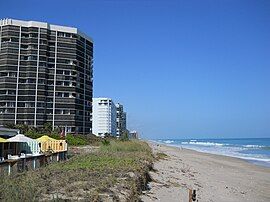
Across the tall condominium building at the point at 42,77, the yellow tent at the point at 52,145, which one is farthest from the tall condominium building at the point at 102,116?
the yellow tent at the point at 52,145

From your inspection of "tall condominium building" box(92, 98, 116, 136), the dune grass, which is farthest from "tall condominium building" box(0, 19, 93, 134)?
the dune grass

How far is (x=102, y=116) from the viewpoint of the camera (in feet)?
464

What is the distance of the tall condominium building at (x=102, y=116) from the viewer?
462ft

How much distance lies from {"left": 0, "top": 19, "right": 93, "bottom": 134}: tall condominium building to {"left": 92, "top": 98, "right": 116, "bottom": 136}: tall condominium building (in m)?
47.7

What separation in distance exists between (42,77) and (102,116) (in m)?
57.5

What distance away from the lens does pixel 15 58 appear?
85.4m

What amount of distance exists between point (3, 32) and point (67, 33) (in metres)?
15.3

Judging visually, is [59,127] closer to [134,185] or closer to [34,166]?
[34,166]

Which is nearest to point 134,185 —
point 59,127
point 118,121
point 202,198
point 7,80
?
point 202,198

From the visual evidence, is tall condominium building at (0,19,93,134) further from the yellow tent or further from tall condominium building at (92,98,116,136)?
the yellow tent

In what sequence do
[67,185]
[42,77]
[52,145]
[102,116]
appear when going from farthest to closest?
[102,116] → [42,77] → [52,145] → [67,185]

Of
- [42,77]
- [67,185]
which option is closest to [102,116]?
[42,77]

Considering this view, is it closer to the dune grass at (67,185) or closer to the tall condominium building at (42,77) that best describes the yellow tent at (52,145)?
the dune grass at (67,185)

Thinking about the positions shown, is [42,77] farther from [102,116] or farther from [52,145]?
[52,145]
